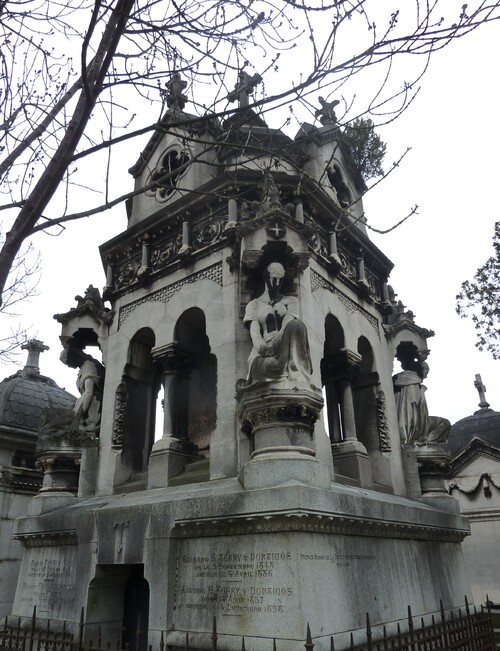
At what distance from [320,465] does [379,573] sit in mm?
1726

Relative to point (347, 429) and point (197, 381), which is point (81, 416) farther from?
point (347, 429)

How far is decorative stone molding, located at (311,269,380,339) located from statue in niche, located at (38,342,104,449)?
4841 mm

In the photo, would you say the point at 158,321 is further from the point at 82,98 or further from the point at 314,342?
the point at 82,98

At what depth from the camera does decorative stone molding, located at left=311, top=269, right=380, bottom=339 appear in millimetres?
9953

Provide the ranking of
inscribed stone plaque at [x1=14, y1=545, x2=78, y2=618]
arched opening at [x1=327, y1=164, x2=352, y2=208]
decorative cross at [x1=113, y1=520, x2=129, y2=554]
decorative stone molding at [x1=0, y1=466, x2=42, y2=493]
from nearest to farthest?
decorative cross at [x1=113, y1=520, x2=129, y2=554] → inscribed stone plaque at [x1=14, y1=545, x2=78, y2=618] → arched opening at [x1=327, y1=164, x2=352, y2=208] → decorative stone molding at [x1=0, y1=466, x2=42, y2=493]

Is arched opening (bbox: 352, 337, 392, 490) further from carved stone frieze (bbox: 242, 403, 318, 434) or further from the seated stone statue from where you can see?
carved stone frieze (bbox: 242, 403, 318, 434)

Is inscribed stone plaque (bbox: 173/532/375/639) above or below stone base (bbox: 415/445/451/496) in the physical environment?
below

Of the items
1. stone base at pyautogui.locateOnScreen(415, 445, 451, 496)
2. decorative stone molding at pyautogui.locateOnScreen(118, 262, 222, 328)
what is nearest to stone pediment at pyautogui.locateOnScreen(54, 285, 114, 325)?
decorative stone molding at pyautogui.locateOnScreen(118, 262, 222, 328)

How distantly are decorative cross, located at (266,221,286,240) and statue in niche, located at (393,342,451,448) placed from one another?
202 inches

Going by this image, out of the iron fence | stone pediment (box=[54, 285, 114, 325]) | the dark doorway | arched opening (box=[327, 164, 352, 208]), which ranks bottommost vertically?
the iron fence

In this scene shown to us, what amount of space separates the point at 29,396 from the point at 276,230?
10.2 m

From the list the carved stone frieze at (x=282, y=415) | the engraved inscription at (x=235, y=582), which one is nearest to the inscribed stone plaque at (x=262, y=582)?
the engraved inscription at (x=235, y=582)

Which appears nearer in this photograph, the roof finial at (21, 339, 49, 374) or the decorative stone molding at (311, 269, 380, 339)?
the decorative stone molding at (311, 269, 380, 339)

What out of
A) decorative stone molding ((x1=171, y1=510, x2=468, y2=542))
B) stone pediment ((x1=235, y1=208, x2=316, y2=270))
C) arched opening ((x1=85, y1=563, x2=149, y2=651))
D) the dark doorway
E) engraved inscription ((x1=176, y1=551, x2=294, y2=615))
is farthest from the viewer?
stone pediment ((x1=235, y1=208, x2=316, y2=270))
